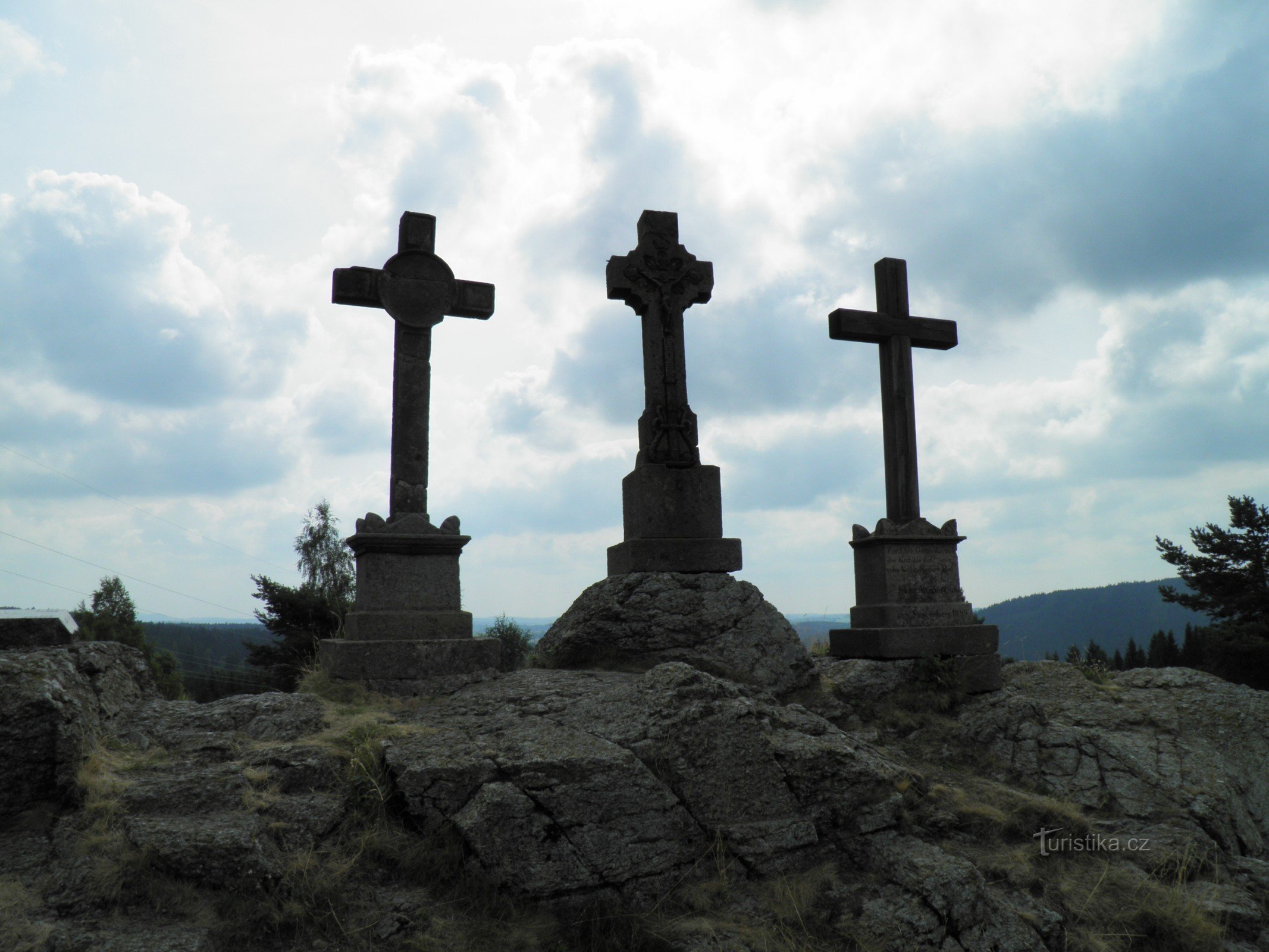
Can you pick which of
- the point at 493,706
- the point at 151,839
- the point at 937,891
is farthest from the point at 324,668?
the point at 937,891

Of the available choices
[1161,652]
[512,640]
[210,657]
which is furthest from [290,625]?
[210,657]

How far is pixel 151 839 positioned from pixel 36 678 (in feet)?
4.85

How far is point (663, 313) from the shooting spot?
884 cm

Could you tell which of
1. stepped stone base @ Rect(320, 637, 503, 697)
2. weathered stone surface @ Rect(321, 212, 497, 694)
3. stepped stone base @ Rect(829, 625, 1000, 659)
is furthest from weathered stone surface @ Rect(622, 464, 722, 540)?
stepped stone base @ Rect(829, 625, 1000, 659)

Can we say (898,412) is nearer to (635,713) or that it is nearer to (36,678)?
(635,713)

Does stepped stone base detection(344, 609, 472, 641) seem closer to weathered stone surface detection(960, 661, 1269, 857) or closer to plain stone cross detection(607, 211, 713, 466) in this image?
plain stone cross detection(607, 211, 713, 466)

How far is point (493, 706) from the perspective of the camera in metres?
5.98

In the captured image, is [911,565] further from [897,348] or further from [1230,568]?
[1230,568]

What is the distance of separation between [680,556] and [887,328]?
409 centimetres

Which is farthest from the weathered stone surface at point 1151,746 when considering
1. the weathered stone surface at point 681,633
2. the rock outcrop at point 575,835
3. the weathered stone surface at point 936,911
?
the weathered stone surface at point 936,911

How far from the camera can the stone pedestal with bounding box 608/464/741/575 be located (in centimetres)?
803

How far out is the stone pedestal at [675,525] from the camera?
8031 millimetres
